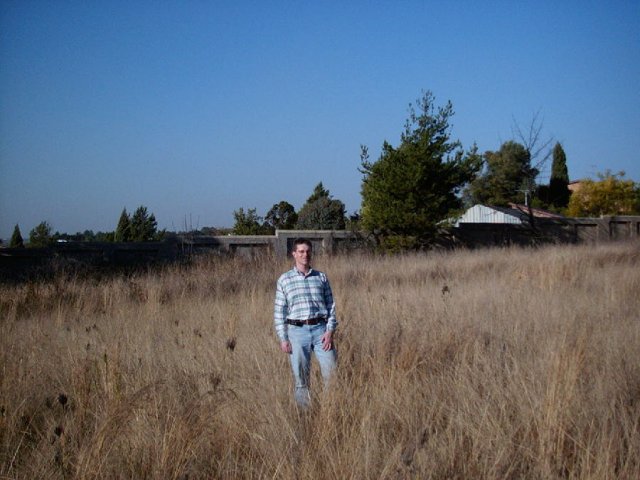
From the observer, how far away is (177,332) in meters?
6.46

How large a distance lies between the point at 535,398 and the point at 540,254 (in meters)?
12.5

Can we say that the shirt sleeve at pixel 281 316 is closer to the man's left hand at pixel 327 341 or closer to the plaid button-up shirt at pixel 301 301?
the plaid button-up shirt at pixel 301 301

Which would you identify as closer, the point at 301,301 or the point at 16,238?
the point at 301,301

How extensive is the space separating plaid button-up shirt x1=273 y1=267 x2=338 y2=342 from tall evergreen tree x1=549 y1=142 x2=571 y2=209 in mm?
50764

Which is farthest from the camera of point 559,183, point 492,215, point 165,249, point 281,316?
point 559,183

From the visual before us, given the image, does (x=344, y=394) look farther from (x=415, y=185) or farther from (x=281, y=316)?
(x=415, y=185)

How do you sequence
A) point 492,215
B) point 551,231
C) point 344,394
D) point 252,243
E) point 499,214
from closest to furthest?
point 344,394
point 252,243
point 551,231
point 499,214
point 492,215

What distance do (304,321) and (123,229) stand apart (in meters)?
29.0

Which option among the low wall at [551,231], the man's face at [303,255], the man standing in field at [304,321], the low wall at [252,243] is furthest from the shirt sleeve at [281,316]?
the low wall at [551,231]

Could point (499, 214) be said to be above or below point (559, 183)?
below

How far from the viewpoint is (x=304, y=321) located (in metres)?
4.18

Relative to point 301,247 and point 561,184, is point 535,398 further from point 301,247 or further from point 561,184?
point 561,184

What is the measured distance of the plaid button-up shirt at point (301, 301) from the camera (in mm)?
4211

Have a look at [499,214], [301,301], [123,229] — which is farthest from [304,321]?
[499,214]
